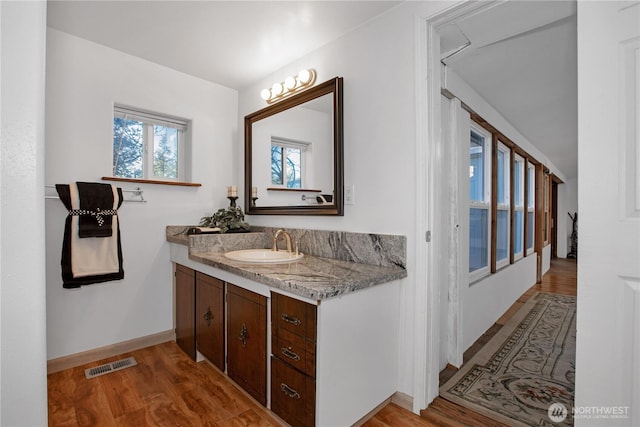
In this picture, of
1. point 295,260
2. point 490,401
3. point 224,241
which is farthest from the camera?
point 224,241

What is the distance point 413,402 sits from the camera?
1.58m

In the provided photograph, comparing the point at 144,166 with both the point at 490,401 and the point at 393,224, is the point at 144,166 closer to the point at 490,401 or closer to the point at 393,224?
the point at 393,224

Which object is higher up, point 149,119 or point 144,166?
point 149,119

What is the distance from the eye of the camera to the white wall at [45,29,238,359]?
1.96 meters

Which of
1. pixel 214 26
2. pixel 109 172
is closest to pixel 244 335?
pixel 109 172

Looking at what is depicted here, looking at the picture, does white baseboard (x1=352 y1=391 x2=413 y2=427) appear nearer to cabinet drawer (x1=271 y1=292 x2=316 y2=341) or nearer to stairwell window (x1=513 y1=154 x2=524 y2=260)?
cabinet drawer (x1=271 y1=292 x2=316 y2=341)

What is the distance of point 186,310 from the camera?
7.25 feet

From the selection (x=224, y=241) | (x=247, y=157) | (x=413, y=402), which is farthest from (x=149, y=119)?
(x=413, y=402)

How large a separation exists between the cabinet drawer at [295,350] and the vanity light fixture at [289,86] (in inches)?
65.9

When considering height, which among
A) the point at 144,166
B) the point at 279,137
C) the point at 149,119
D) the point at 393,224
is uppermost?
the point at 149,119

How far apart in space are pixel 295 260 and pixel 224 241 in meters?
0.71

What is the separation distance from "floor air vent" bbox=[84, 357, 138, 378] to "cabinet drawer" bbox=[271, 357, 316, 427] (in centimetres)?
127

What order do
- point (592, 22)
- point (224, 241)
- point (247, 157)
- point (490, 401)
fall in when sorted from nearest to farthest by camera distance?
point (592, 22)
point (490, 401)
point (224, 241)
point (247, 157)

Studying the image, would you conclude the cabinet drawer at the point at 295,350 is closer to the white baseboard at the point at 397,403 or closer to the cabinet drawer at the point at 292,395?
the cabinet drawer at the point at 292,395
